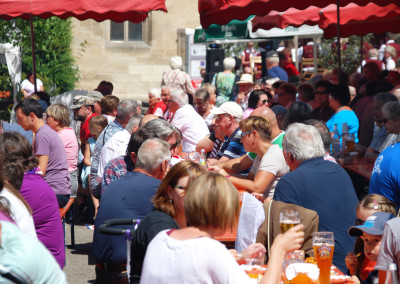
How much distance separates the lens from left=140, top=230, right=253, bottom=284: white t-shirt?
316 cm

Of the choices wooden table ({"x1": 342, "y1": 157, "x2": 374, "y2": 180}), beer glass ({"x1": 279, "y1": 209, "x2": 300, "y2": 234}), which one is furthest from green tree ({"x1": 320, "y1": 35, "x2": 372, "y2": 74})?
beer glass ({"x1": 279, "y1": 209, "x2": 300, "y2": 234})

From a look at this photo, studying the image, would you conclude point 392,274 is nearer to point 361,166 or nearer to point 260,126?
point 260,126

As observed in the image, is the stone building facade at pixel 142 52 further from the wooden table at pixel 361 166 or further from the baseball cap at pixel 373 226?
the baseball cap at pixel 373 226

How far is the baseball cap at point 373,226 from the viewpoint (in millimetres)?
4027

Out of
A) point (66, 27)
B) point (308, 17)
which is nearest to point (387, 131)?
point (308, 17)

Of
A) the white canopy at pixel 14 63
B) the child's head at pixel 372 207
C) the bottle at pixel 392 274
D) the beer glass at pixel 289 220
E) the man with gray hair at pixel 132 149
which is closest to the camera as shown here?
the bottle at pixel 392 274

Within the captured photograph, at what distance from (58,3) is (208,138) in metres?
2.89

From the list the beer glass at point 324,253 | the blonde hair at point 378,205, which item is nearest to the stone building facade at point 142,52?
the blonde hair at point 378,205

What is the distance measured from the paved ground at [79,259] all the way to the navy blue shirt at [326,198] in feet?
8.02

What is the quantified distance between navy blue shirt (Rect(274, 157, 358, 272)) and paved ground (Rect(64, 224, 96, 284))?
2.45m

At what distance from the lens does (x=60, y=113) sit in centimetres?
881

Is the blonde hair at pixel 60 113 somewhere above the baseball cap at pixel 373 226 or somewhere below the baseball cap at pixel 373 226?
above

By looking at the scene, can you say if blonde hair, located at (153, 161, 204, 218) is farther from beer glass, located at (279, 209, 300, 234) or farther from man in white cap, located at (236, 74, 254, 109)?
man in white cap, located at (236, 74, 254, 109)

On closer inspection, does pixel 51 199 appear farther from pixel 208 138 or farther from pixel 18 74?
pixel 18 74
